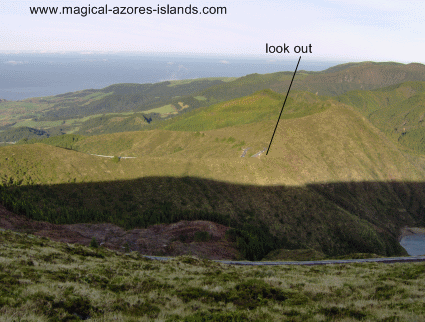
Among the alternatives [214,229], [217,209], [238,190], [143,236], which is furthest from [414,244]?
[143,236]

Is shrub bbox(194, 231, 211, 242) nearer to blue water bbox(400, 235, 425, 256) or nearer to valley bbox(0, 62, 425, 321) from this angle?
valley bbox(0, 62, 425, 321)

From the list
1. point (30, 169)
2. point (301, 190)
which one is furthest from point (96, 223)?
point (301, 190)

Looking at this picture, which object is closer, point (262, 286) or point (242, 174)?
point (262, 286)

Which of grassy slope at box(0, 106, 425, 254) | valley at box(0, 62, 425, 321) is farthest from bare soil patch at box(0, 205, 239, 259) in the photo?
grassy slope at box(0, 106, 425, 254)

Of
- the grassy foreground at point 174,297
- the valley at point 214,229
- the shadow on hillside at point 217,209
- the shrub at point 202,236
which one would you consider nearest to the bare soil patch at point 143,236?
the valley at point 214,229

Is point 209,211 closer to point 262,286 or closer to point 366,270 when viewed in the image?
point 366,270

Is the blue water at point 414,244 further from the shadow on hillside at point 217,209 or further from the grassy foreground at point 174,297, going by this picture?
the grassy foreground at point 174,297
